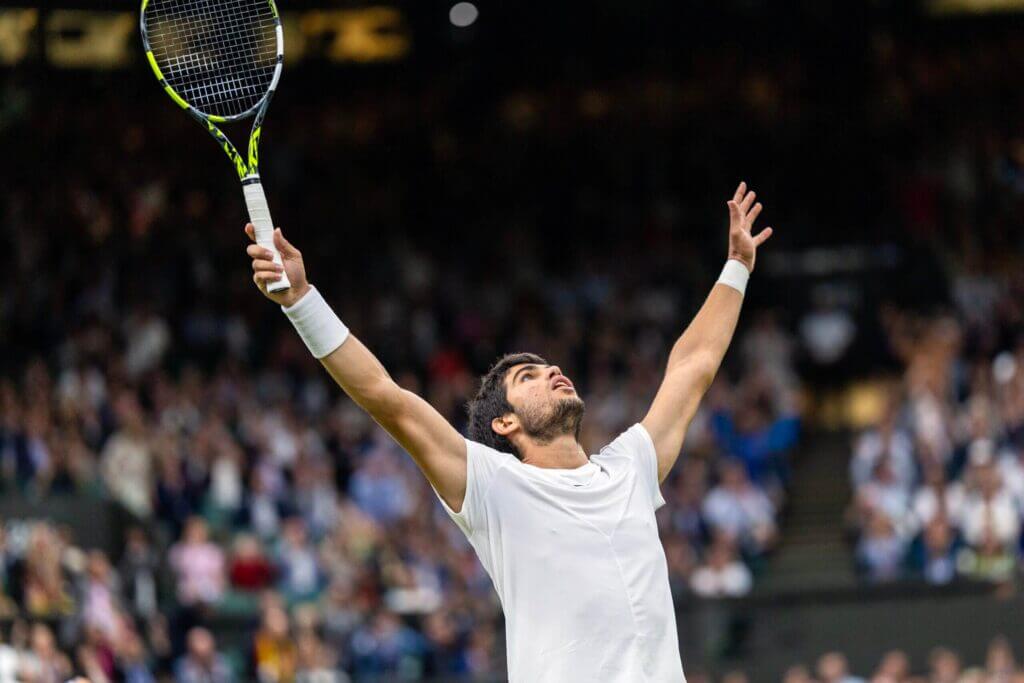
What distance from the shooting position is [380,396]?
515 cm

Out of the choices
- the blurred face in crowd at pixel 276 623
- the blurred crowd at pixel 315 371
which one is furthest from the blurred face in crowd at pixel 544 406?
the blurred face in crowd at pixel 276 623

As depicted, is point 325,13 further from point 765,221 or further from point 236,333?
point 765,221

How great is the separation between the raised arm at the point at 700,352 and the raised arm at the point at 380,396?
824 mm

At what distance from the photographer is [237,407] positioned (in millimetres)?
19328

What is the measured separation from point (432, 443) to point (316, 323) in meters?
0.50

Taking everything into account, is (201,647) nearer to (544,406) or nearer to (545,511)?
(544,406)

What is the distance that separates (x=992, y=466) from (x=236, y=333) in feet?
29.2

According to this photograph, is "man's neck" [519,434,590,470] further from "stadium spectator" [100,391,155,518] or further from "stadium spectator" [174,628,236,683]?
"stadium spectator" [100,391,155,518]

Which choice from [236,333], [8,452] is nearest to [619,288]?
[236,333]

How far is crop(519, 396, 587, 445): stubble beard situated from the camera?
561 cm

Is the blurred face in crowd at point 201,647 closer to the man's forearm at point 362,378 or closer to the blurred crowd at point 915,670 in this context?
the blurred crowd at point 915,670

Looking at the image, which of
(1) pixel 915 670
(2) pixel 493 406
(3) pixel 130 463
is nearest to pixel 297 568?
(3) pixel 130 463

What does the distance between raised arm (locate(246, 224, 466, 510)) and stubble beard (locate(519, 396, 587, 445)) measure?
1.18 ft

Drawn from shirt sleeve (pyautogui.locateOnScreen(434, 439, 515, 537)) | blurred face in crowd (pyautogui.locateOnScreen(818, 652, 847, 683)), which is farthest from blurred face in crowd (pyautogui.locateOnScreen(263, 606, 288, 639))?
shirt sleeve (pyautogui.locateOnScreen(434, 439, 515, 537))
